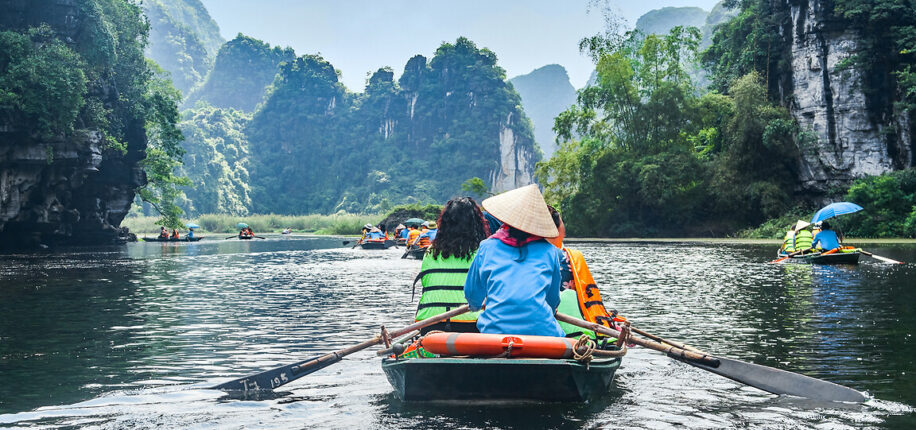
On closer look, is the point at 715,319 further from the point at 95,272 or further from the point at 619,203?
the point at 619,203

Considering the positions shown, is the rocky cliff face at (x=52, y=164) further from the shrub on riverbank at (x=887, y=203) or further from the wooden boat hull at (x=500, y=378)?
the shrub on riverbank at (x=887, y=203)

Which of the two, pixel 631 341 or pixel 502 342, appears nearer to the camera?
pixel 502 342

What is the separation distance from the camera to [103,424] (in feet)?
15.3

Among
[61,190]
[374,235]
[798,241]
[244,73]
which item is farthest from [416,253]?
[244,73]

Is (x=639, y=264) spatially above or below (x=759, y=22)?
below

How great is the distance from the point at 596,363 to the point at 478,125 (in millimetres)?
94890

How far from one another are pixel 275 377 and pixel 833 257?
15.3m

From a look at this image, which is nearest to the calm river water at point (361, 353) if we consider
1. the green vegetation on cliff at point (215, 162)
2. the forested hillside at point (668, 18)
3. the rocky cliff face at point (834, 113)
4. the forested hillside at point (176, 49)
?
the rocky cliff face at point (834, 113)

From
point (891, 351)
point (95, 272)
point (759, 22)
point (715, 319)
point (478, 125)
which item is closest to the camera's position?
point (891, 351)

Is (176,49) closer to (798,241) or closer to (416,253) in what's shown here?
(416,253)

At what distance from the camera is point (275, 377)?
17.9 feet

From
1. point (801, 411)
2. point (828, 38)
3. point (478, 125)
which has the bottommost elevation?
point (801, 411)

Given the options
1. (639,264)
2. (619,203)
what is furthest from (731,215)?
(639,264)

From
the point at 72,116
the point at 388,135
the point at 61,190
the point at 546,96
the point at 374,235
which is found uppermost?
the point at 546,96
